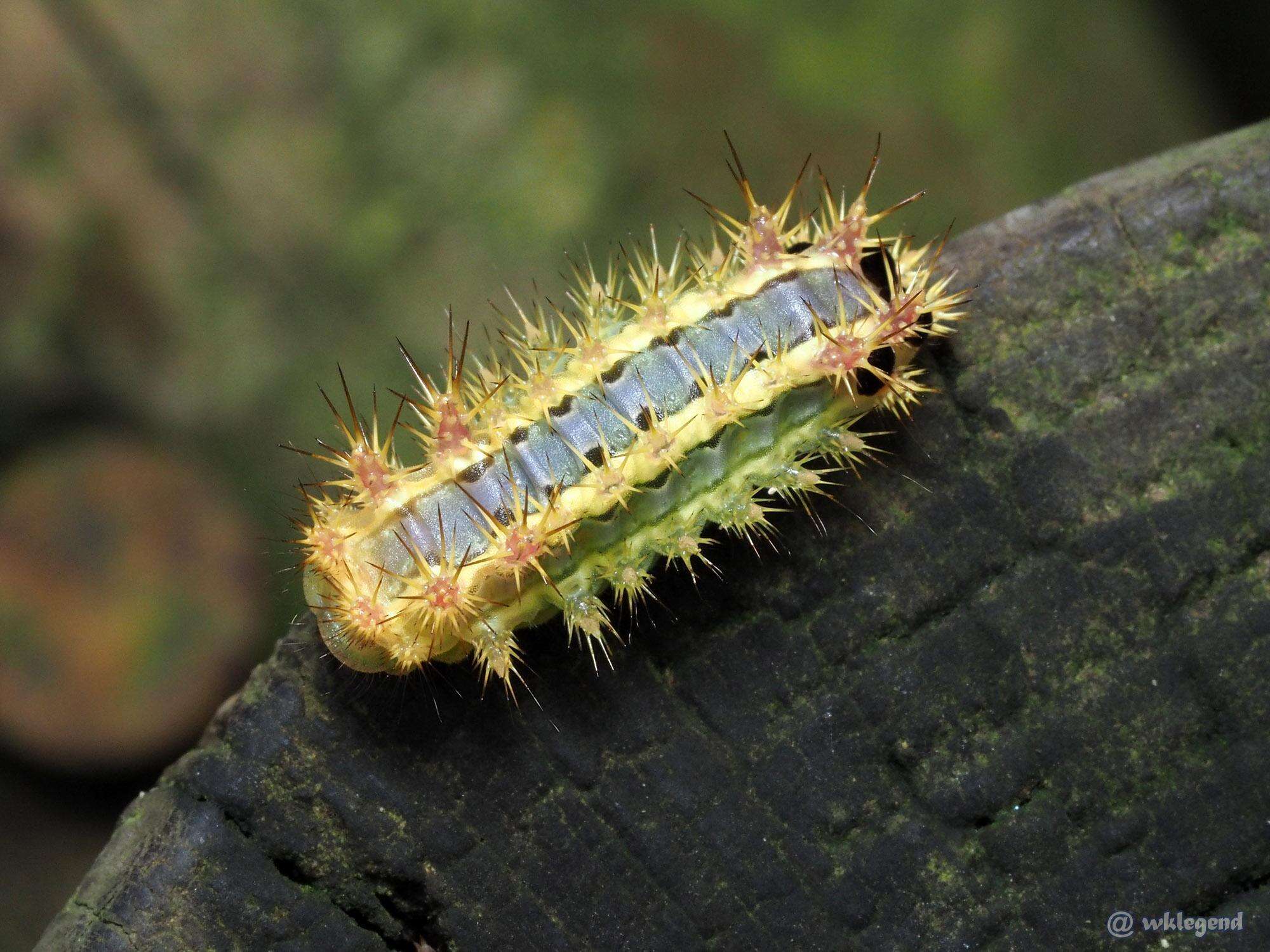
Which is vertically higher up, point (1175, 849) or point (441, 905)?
point (441, 905)

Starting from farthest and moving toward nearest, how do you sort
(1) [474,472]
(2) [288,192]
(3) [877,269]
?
(2) [288,192]
(3) [877,269]
(1) [474,472]

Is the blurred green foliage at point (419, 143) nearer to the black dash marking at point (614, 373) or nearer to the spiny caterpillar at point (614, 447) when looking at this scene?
the spiny caterpillar at point (614, 447)

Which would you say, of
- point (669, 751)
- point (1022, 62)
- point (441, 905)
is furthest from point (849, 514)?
point (1022, 62)

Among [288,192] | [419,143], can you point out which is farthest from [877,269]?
[288,192]

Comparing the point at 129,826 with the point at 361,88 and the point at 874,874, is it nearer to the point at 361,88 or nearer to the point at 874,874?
the point at 874,874

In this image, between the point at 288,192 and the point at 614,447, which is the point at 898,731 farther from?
the point at 288,192

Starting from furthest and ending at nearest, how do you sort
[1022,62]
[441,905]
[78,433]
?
1. [1022,62]
2. [78,433]
3. [441,905]
